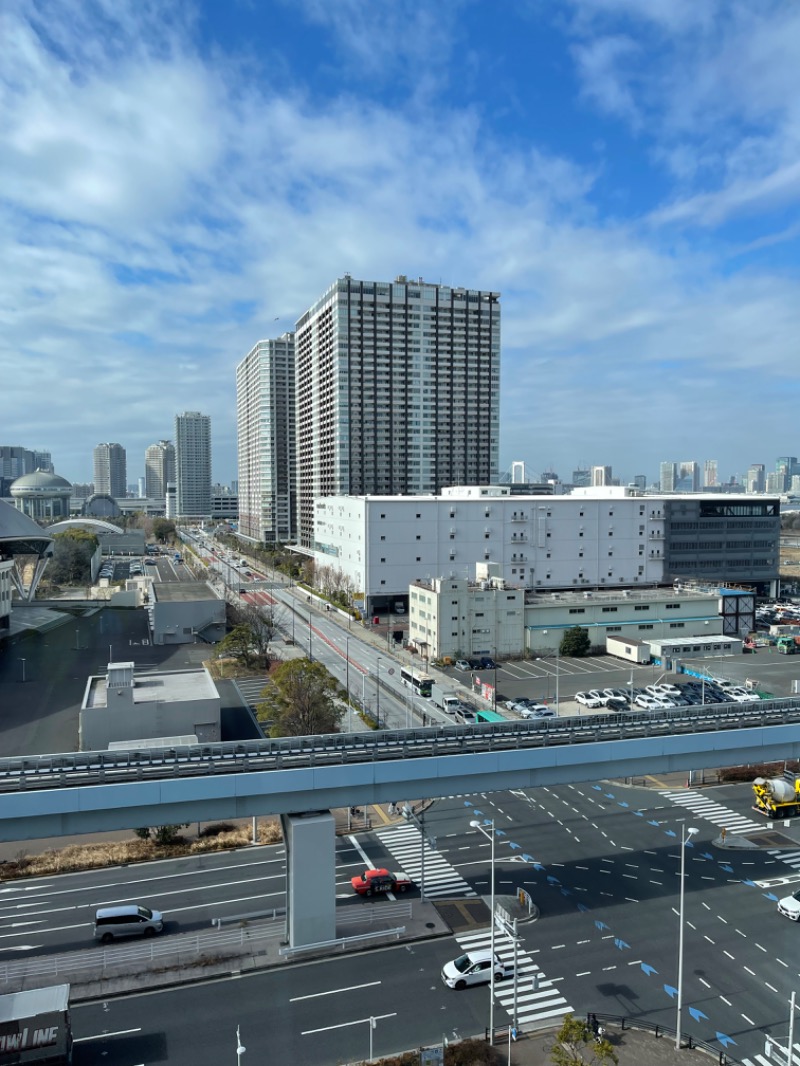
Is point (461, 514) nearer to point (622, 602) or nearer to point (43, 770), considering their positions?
point (622, 602)

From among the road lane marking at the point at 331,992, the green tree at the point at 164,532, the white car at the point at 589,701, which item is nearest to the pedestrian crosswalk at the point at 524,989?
the road lane marking at the point at 331,992

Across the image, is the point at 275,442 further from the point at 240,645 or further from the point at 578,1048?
the point at 578,1048

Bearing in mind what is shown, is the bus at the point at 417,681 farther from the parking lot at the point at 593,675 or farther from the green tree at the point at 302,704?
the green tree at the point at 302,704

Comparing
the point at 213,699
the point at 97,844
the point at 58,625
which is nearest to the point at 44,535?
the point at 58,625

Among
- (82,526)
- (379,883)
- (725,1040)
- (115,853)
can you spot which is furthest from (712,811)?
(82,526)

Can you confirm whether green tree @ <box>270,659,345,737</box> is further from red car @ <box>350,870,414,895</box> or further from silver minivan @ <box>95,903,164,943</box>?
silver minivan @ <box>95,903,164,943</box>

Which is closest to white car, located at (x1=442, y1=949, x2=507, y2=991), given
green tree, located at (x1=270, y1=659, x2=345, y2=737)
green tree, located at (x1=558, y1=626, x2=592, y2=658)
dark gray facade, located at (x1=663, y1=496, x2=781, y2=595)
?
green tree, located at (x1=270, y1=659, x2=345, y2=737)

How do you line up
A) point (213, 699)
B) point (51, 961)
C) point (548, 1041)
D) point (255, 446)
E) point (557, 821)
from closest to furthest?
point (548, 1041), point (51, 961), point (557, 821), point (213, 699), point (255, 446)
